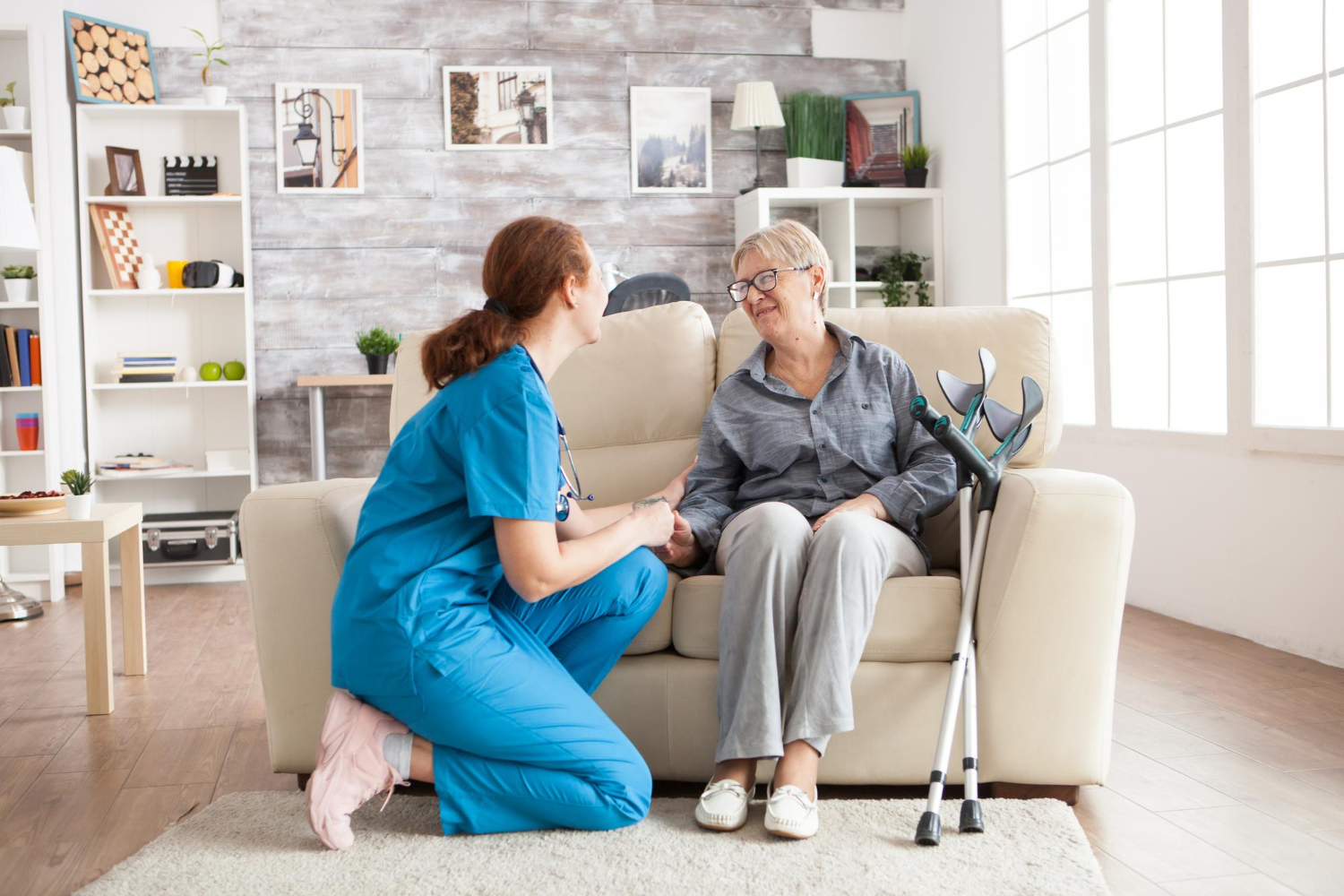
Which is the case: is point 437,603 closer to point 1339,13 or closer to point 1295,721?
point 1295,721

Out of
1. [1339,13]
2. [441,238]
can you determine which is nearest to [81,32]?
[441,238]

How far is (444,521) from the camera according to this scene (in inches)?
73.8

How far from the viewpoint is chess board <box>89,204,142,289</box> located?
15.7ft

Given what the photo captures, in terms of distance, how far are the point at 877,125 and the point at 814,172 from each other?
45cm

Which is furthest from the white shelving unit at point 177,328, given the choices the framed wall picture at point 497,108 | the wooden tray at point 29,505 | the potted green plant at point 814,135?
the potted green plant at point 814,135

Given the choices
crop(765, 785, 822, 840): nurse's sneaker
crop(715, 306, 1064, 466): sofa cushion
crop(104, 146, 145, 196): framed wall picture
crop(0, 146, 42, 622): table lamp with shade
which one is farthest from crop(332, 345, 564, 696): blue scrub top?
crop(104, 146, 145, 196): framed wall picture

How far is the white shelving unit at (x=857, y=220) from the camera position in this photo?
17.0 ft

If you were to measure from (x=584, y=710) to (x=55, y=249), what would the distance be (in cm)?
387

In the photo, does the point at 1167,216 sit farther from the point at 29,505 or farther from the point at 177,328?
the point at 177,328

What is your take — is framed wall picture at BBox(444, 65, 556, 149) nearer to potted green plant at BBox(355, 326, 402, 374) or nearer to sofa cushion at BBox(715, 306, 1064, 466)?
potted green plant at BBox(355, 326, 402, 374)

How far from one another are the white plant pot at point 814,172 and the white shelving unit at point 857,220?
6cm

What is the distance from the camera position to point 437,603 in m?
1.83

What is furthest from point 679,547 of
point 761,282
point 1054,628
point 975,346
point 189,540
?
point 189,540

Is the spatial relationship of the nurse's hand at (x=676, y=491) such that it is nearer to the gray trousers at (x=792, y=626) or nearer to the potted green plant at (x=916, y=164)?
the gray trousers at (x=792, y=626)
